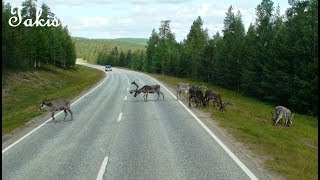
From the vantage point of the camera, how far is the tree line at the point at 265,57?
133 ft

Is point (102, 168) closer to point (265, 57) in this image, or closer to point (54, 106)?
point (54, 106)

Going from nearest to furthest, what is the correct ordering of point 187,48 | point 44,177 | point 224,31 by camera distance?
point 44,177
point 224,31
point 187,48

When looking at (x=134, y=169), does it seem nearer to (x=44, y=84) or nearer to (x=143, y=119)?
(x=143, y=119)

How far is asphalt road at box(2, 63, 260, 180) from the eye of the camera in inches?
433

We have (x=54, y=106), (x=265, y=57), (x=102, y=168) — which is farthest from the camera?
(x=265, y=57)

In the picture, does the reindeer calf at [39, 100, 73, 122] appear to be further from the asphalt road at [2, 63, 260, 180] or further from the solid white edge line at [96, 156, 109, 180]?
the solid white edge line at [96, 156, 109, 180]

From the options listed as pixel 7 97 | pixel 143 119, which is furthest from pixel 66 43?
pixel 143 119

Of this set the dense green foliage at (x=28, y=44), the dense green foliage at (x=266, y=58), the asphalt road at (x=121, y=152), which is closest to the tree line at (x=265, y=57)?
the dense green foliage at (x=266, y=58)

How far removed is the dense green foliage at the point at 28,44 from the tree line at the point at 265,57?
2769 centimetres

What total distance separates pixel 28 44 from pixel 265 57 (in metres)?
43.2

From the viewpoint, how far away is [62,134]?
17391 millimetres

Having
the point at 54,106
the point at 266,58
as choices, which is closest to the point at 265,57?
the point at 266,58

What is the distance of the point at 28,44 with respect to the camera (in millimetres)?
73375

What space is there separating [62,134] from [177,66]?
7734 cm
